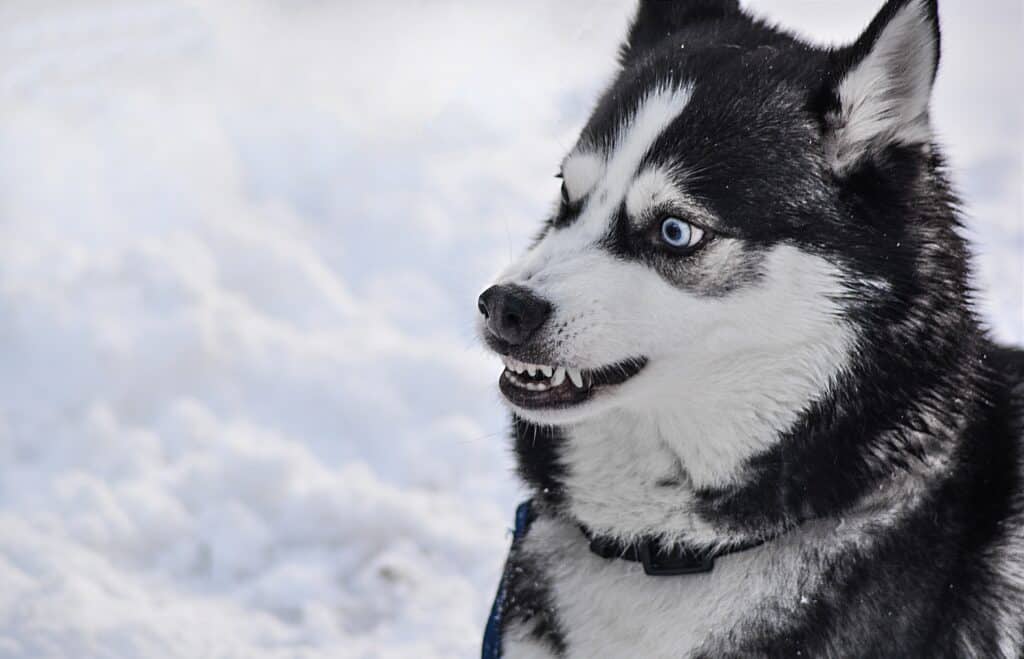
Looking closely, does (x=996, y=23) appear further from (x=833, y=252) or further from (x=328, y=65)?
(x=833, y=252)

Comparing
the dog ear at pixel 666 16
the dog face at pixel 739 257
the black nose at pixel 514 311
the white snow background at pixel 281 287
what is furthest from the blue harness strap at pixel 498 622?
the dog ear at pixel 666 16

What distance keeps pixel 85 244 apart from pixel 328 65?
2.11 metres

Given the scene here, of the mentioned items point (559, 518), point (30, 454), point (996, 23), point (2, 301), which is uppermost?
point (996, 23)

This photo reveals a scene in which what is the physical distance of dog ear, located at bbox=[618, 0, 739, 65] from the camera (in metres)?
2.93

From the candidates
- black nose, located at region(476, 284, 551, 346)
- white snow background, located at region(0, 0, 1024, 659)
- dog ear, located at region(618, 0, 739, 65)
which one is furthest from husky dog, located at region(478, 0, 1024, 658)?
dog ear, located at region(618, 0, 739, 65)

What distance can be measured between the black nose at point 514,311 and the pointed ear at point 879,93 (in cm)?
74

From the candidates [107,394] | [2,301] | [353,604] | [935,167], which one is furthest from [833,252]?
[2,301]

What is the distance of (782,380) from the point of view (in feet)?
7.48

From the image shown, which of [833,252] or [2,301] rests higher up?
[2,301]

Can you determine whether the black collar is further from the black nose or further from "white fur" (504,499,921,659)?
the black nose

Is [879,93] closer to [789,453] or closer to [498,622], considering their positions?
[789,453]

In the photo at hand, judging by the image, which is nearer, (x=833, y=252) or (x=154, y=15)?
(x=833, y=252)

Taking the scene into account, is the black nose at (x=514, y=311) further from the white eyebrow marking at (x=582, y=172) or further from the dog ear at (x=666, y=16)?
the dog ear at (x=666, y=16)

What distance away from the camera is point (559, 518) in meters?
2.54
